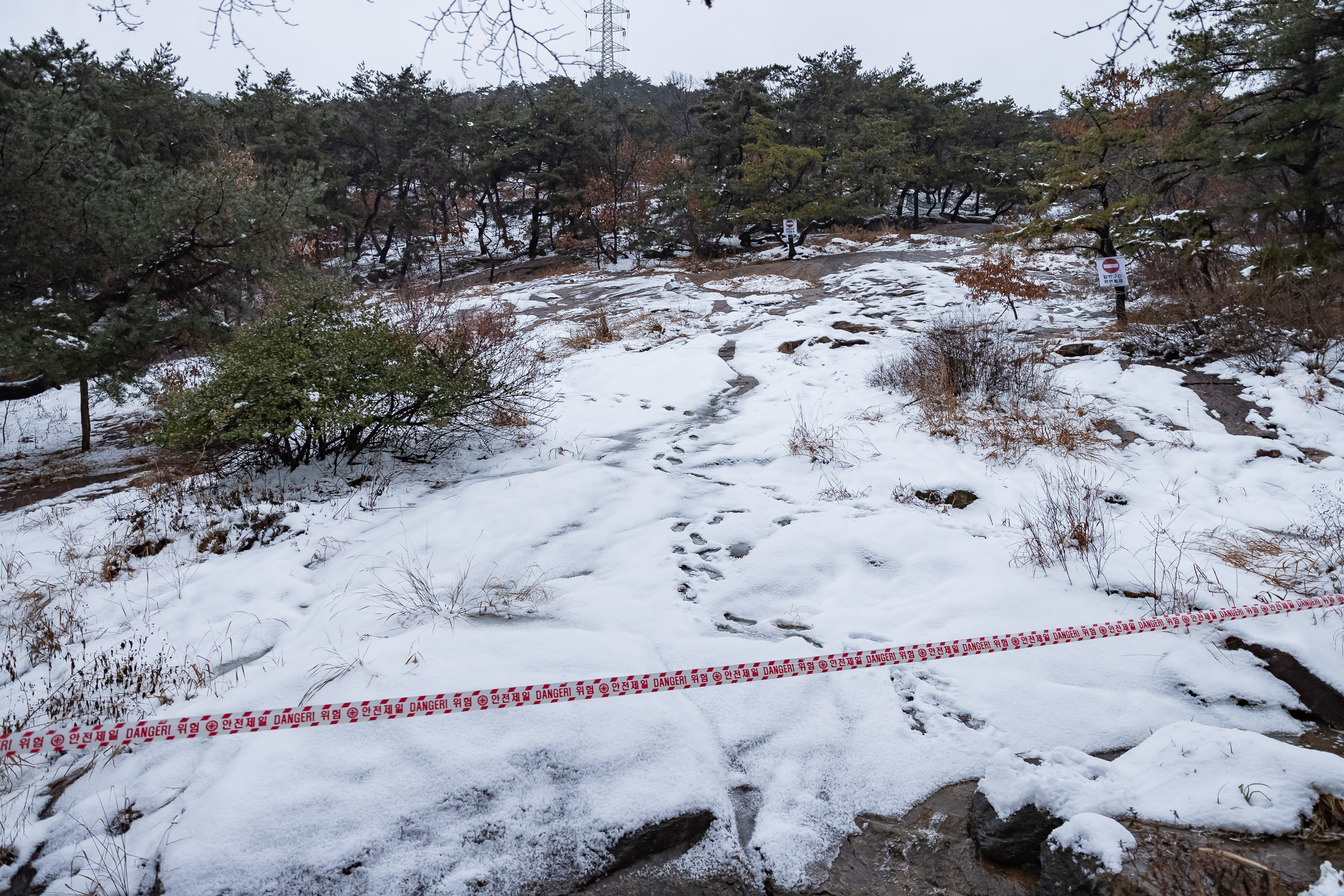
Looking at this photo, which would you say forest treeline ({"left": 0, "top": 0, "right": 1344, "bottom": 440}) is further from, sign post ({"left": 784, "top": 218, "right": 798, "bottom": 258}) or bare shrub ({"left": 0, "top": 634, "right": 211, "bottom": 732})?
bare shrub ({"left": 0, "top": 634, "right": 211, "bottom": 732})

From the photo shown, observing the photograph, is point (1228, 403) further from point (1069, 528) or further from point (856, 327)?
point (856, 327)

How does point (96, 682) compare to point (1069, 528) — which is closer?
point (96, 682)

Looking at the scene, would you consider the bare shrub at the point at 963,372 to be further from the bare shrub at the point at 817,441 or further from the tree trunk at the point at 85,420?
the tree trunk at the point at 85,420

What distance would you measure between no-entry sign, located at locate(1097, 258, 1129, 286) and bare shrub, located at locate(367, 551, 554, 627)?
9538 millimetres

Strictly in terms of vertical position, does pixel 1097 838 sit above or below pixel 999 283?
below

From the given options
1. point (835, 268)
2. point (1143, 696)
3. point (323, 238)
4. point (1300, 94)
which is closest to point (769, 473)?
point (1143, 696)

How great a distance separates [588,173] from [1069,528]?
88.1 ft

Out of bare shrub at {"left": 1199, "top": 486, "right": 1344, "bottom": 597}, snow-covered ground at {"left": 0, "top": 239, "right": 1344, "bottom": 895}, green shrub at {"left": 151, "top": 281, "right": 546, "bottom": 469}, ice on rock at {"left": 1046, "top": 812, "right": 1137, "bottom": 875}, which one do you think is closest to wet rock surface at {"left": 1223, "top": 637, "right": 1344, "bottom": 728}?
snow-covered ground at {"left": 0, "top": 239, "right": 1344, "bottom": 895}

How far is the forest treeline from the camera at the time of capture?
24.7ft

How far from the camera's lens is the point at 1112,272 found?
9.20 meters

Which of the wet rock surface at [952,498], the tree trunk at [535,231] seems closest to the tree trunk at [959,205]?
the tree trunk at [535,231]

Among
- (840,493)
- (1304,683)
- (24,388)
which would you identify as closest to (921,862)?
(1304,683)

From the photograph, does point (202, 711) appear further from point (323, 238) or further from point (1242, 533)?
point (323, 238)

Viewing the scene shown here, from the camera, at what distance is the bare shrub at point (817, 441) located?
5.74 metres
